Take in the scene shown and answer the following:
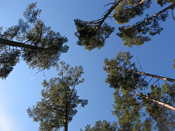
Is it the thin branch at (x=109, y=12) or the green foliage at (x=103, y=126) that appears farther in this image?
the green foliage at (x=103, y=126)

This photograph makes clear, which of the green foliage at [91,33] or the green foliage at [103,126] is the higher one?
the green foliage at [91,33]

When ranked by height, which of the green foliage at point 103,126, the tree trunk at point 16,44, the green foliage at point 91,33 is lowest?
the green foliage at point 103,126

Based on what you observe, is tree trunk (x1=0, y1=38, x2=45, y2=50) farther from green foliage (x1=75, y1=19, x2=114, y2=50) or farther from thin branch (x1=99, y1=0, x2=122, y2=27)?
thin branch (x1=99, y1=0, x2=122, y2=27)

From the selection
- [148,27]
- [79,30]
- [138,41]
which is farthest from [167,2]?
[79,30]

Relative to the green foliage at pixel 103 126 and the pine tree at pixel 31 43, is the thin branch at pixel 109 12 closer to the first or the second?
the pine tree at pixel 31 43

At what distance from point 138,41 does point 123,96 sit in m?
4.69

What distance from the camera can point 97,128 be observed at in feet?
65.8

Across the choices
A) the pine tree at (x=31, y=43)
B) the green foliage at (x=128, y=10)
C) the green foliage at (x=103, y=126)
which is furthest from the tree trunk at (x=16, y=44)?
the green foliage at (x=103, y=126)

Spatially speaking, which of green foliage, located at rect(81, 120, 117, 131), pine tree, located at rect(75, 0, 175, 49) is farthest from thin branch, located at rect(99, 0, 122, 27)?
green foliage, located at rect(81, 120, 117, 131)

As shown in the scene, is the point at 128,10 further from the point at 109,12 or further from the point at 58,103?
the point at 58,103

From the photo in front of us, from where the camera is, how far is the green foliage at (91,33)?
603 inches

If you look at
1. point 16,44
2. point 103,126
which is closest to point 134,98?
point 103,126

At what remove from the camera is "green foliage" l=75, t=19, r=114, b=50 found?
15.3 m

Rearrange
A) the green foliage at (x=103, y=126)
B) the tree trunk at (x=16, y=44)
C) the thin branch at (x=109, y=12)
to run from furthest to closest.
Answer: the green foliage at (x=103, y=126), the thin branch at (x=109, y=12), the tree trunk at (x=16, y=44)
